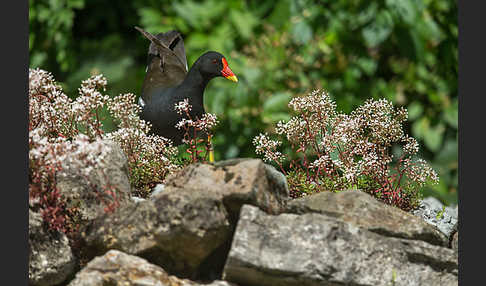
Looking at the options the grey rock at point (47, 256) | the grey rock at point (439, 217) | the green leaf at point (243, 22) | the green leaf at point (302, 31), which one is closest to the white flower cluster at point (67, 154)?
the grey rock at point (47, 256)

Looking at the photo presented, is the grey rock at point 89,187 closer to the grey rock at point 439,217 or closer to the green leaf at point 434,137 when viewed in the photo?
the grey rock at point 439,217

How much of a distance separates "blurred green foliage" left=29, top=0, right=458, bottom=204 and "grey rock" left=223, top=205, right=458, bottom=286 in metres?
2.84

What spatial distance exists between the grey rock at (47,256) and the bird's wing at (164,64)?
1.26 m

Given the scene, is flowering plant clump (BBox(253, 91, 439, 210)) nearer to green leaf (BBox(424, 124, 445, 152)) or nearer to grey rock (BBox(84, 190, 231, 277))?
grey rock (BBox(84, 190, 231, 277))

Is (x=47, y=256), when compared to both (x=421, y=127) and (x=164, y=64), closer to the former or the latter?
(x=164, y=64)

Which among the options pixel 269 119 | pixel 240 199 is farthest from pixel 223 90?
pixel 240 199

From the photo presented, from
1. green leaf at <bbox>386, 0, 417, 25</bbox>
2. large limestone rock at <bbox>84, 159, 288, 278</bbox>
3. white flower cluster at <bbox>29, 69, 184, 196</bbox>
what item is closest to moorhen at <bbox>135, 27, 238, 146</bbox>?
white flower cluster at <bbox>29, 69, 184, 196</bbox>

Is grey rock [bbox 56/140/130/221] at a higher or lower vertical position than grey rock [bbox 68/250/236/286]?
higher

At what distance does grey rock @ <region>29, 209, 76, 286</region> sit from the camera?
2359mm

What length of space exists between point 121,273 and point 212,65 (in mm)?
1540

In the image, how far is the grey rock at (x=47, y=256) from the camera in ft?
7.74

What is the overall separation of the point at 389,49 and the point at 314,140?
3014 mm

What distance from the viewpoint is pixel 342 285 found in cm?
232

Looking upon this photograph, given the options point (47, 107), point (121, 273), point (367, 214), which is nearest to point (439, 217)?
point (367, 214)
